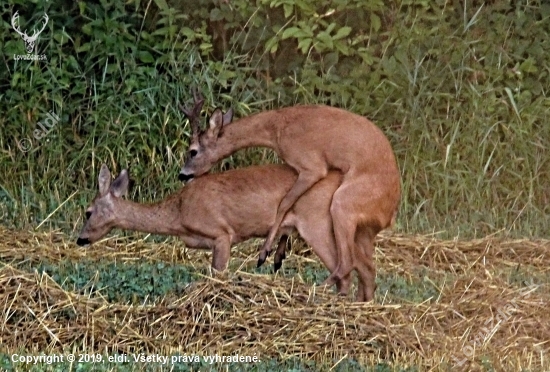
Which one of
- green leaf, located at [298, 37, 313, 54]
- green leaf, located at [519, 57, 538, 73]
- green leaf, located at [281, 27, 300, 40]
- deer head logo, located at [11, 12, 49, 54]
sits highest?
deer head logo, located at [11, 12, 49, 54]

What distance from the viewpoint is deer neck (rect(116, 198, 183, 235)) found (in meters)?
10.7

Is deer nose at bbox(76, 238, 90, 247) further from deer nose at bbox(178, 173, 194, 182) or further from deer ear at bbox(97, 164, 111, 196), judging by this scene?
deer nose at bbox(178, 173, 194, 182)

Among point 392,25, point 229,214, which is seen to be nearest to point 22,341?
point 229,214

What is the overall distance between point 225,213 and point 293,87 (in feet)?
10.1

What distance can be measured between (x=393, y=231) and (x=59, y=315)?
139 inches

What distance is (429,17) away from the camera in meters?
13.5

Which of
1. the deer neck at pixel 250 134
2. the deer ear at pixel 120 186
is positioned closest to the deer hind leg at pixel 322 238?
the deer neck at pixel 250 134

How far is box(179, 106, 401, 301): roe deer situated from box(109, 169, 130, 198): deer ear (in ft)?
3.37

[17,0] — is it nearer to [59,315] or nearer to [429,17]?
[429,17]

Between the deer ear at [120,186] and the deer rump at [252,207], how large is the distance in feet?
1.27

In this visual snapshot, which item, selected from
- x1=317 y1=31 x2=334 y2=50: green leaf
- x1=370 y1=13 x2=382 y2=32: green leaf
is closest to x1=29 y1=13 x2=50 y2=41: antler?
x1=317 y1=31 x2=334 y2=50: green leaf

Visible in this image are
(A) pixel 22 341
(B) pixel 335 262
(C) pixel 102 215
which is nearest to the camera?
(A) pixel 22 341

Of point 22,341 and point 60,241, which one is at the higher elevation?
point 22,341

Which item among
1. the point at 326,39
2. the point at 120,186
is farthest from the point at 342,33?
the point at 120,186
